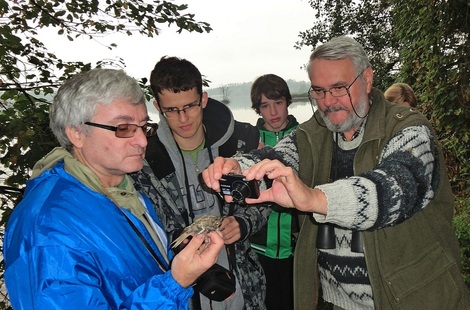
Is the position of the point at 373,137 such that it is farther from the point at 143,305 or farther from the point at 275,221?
the point at 275,221

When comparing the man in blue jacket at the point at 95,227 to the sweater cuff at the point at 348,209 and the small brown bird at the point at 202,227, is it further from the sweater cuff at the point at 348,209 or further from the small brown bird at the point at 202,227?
the sweater cuff at the point at 348,209

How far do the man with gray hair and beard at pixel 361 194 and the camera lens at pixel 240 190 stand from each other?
0.19ft

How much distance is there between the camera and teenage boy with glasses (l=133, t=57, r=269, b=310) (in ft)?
8.93

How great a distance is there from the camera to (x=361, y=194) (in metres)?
1.82

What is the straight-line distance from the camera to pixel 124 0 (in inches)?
176

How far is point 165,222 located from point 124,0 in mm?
2886

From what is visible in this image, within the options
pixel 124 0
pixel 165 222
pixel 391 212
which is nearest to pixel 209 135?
pixel 165 222

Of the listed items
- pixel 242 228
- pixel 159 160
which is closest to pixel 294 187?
pixel 242 228

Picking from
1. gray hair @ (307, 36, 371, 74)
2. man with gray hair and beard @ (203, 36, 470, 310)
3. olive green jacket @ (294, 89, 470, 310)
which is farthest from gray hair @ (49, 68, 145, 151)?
olive green jacket @ (294, 89, 470, 310)

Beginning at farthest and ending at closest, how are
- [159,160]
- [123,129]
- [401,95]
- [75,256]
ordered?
[401,95] < [159,160] < [123,129] < [75,256]

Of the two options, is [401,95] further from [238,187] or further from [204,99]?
[238,187]

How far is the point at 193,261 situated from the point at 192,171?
1189 mm

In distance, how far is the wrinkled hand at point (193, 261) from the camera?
1.78 meters

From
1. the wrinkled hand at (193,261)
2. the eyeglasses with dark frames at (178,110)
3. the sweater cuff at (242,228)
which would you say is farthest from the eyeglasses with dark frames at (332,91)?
the wrinkled hand at (193,261)
